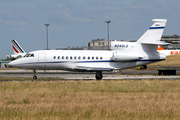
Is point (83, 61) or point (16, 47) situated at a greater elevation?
point (16, 47)

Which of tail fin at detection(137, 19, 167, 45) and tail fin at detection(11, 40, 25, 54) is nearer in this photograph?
tail fin at detection(137, 19, 167, 45)

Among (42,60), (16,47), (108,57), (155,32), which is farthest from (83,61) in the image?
(16,47)

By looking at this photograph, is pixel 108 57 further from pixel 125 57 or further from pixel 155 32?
pixel 155 32

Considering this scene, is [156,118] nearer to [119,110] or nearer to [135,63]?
[119,110]

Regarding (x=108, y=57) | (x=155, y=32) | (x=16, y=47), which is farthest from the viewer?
(x=16, y=47)

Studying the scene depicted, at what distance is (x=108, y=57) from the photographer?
31531 millimetres

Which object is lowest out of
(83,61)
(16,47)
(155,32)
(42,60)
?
(83,61)

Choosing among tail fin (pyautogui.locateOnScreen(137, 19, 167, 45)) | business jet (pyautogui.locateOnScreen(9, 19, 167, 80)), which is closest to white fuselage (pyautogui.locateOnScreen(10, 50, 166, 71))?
business jet (pyautogui.locateOnScreen(9, 19, 167, 80))

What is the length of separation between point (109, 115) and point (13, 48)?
221 feet

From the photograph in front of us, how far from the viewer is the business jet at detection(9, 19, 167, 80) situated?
3100cm

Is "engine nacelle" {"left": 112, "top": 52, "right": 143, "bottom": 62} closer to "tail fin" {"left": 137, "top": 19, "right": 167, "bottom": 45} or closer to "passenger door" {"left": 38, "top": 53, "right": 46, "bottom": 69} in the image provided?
"tail fin" {"left": 137, "top": 19, "right": 167, "bottom": 45}

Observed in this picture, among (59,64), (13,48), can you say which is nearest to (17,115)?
(59,64)

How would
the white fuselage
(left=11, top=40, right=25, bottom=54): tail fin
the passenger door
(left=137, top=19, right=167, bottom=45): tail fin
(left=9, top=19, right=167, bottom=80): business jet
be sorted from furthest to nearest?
(left=11, top=40, right=25, bottom=54): tail fin
the passenger door
the white fuselage
(left=9, top=19, right=167, bottom=80): business jet
(left=137, top=19, right=167, bottom=45): tail fin

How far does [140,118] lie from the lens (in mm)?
11125
